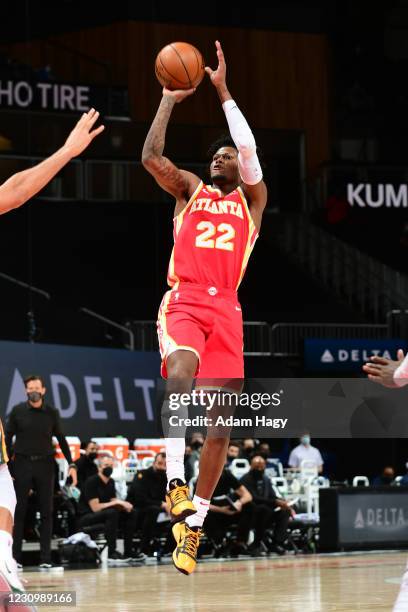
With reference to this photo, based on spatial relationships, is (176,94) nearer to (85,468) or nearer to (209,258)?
(209,258)

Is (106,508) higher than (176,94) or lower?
lower

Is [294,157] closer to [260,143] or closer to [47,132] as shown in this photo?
[260,143]

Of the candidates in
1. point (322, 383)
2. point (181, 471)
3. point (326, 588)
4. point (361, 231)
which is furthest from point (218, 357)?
point (361, 231)

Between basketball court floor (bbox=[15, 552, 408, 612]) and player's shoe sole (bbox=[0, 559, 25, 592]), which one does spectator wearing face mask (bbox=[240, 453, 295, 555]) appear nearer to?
basketball court floor (bbox=[15, 552, 408, 612])

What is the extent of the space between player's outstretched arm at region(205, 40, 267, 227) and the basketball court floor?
287 centimetres

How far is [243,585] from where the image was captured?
434 inches

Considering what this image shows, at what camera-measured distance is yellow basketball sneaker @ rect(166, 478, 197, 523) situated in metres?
7.14

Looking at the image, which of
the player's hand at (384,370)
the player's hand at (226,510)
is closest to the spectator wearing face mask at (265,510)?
the player's hand at (226,510)

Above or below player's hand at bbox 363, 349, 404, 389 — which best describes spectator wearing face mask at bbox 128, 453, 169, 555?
below

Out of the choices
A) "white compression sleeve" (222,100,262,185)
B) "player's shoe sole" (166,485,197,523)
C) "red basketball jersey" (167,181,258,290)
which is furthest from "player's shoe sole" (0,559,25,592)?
"white compression sleeve" (222,100,262,185)

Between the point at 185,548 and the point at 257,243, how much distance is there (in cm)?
2151

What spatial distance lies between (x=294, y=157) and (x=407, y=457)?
332 inches

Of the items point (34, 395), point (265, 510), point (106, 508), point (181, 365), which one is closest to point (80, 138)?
point (181, 365)

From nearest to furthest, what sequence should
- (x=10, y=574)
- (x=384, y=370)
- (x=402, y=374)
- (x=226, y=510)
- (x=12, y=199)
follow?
(x=10, y=574), (x=12, y=199), (x=402, y=374), (x=384, y=370), (x=226, y=510)
